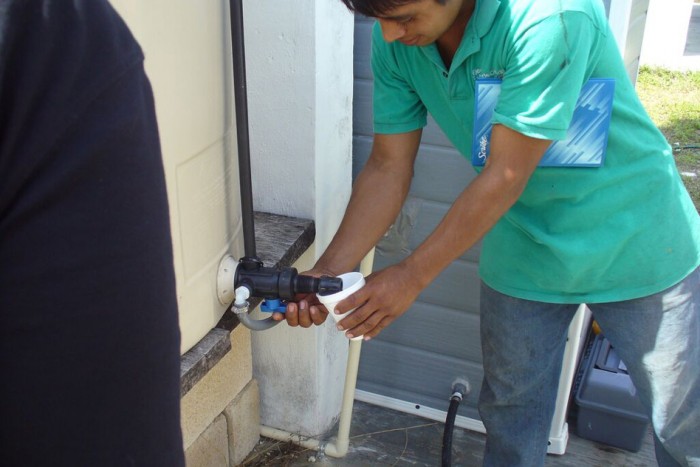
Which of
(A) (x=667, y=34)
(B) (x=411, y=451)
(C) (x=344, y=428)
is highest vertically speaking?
(A) (x=667, y=34)

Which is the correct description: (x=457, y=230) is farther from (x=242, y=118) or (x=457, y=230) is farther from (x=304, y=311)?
(x=242, y=118)

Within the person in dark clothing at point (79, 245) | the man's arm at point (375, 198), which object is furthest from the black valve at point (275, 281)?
the person in dark clothing at point (79, 245)

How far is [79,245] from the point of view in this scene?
57 cm

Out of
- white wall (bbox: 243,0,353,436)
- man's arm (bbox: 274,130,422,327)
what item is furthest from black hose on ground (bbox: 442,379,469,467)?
man's arm (bbox: 274,130,422,327)

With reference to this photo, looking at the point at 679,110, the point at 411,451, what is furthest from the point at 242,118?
the point at 679,110

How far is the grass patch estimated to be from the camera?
5.28m

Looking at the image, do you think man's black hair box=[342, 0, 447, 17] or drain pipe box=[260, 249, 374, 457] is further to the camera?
drain pipe box=[260, 249, 374, 457]

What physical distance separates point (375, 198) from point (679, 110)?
539cm

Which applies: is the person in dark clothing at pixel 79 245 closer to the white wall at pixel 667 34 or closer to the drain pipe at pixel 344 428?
the drain pipe at pixel 344 428

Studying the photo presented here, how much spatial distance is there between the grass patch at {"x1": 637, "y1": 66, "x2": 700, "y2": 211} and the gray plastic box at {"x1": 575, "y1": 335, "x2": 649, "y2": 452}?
229 centimetres

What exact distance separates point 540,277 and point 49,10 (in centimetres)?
153

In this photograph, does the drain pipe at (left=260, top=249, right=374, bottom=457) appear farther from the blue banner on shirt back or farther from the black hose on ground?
the blue banner on shirt back

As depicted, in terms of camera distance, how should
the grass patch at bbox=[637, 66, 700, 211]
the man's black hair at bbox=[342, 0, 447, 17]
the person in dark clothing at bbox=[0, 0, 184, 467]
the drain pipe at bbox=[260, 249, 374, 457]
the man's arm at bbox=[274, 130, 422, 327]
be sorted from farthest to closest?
1. the grass patch at bbox=[637, 66, 700, 211]
2. the drain pipe at bbox=[260, 249, 374, 457]
3. the man's arm at bbox=[274, 130, 422, 327]
4. the man's black hair at bbox=[342, 0, 447, 17]
5. the person in dark clothing at bbox=[0, 0, 184, 467]

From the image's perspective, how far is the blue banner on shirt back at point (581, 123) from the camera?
1623 millimetres
